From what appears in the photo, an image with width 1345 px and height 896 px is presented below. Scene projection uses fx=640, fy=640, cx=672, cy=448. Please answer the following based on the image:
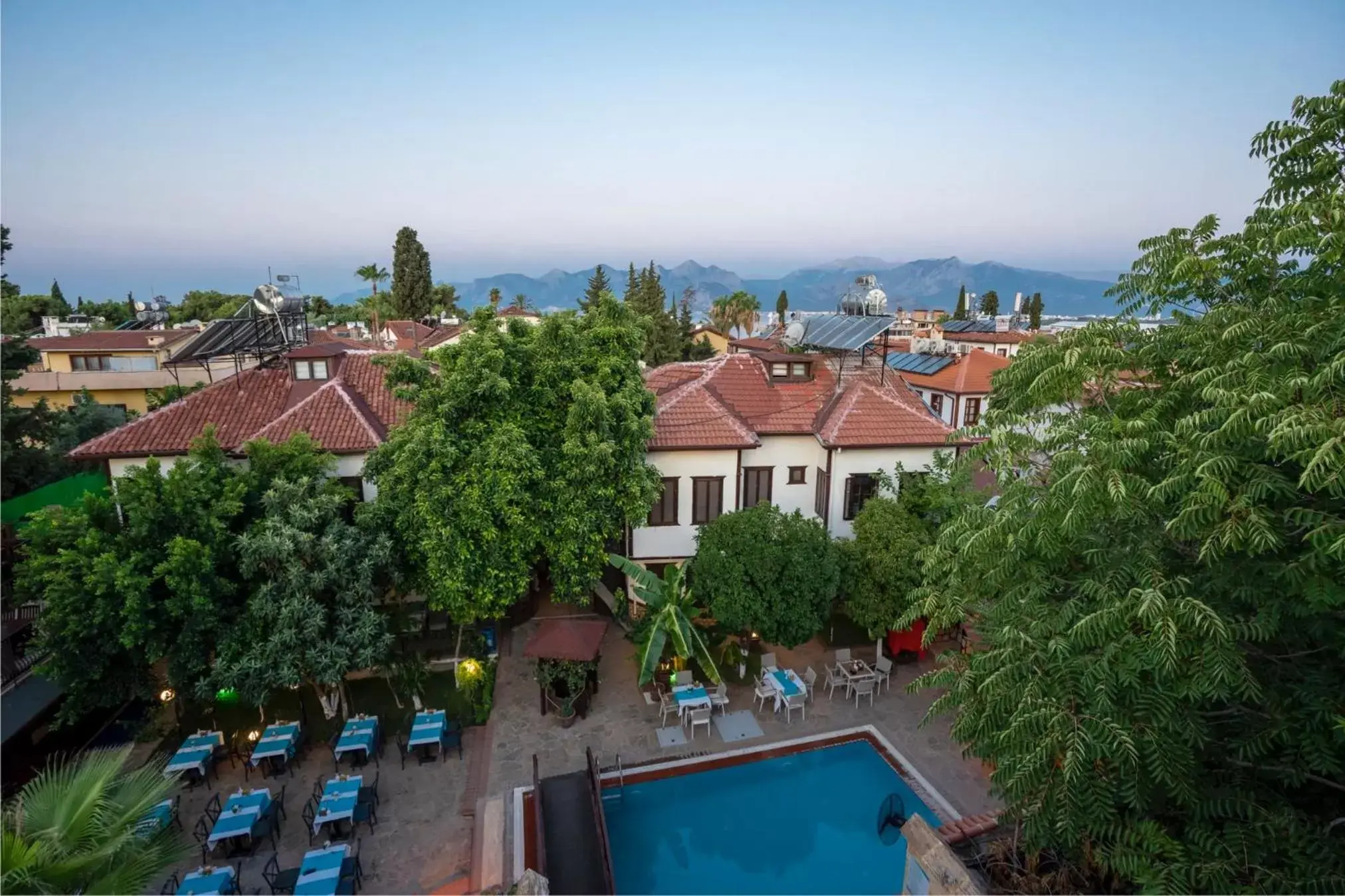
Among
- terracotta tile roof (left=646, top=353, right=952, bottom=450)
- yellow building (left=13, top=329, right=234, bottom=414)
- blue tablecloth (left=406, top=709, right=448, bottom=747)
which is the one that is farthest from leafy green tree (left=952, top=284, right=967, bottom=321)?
blue tablecloth (left=406, top=709, right=448, bottom=747)

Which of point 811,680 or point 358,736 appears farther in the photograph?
point 811,680

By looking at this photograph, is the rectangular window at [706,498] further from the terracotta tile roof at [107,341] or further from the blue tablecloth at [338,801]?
the terracotta tile roof at [107,341]

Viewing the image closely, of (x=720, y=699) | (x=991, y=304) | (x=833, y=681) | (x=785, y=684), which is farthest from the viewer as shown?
(x=991, y=304)

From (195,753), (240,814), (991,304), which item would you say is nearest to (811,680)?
(240,814)

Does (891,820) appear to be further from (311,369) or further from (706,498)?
(311,369)

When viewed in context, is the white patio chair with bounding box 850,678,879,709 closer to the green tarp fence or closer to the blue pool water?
the blue pool water
